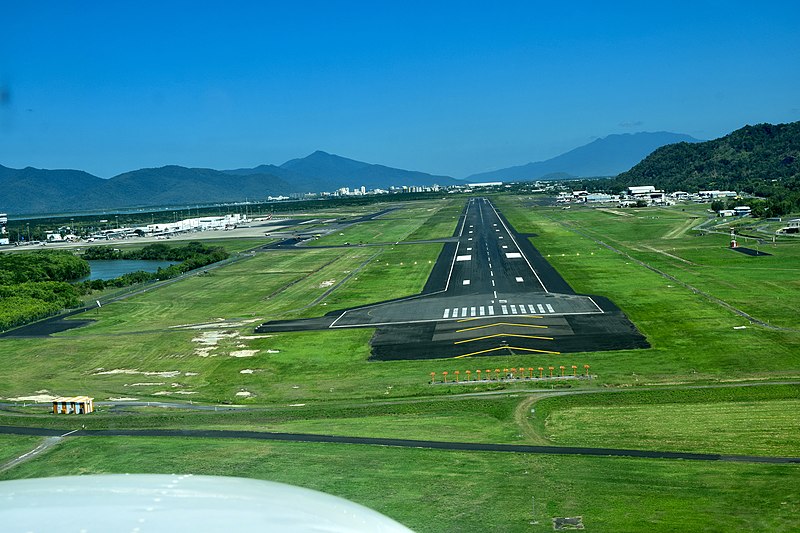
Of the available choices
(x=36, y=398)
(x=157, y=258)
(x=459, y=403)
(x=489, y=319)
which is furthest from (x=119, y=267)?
(x=459, y=403)

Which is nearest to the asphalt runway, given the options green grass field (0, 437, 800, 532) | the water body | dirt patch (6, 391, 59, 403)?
green grass field (0, 437, 800, 532)

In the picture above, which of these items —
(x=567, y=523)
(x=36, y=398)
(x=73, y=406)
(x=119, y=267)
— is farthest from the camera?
(x=119, y=267)

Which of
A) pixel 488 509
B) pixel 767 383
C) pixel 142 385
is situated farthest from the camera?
pixel 142 385

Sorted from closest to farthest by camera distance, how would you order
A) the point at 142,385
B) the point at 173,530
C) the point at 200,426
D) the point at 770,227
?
the point at 173,530 < the point at 200,426 < the point at 142,385 < the point at 770,227

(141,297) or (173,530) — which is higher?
(173,530)

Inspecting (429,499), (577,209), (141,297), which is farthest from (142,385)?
(577,209)

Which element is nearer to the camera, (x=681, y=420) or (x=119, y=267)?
(x=681, y=420)

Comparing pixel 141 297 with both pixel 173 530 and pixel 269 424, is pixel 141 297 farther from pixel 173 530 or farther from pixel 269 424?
pixel 173 530

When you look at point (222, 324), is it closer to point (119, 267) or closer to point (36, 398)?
point (36, 398)

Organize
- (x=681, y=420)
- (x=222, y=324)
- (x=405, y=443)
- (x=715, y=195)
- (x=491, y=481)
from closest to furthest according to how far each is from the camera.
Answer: (x=491, y=481) < (x=405, y=443) < (x=681, y=420) < (x=222, y=324) < (x=715, y=195)
